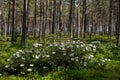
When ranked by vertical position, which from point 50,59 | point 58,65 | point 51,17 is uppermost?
point 51,17

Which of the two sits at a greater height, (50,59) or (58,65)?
(50,59)

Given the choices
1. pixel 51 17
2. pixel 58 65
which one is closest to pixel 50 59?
pixel 58 65

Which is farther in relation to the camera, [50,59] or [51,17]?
[51,17]

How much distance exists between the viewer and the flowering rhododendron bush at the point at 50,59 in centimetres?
1173

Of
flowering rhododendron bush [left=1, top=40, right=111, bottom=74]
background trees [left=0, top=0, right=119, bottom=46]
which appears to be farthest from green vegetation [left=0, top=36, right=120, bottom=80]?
background trees [left=0, top=0, right=119, bottom=46]

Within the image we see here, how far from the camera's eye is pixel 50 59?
12.2 meters

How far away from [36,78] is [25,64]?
127 cm

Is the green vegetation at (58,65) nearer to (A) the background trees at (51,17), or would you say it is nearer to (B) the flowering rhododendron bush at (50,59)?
(B) the flowering rhododendron bush at (50,59)

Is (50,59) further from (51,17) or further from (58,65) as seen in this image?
(51,17)

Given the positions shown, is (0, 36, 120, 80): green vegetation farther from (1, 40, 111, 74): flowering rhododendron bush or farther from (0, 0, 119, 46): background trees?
(0, 0, 119, 46): background trees

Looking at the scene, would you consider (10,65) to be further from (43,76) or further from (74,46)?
(74,46)

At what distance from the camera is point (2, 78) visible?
35.5 ft

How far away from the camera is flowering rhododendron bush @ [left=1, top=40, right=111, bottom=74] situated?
11.7m

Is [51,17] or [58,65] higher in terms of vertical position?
[51,17]
